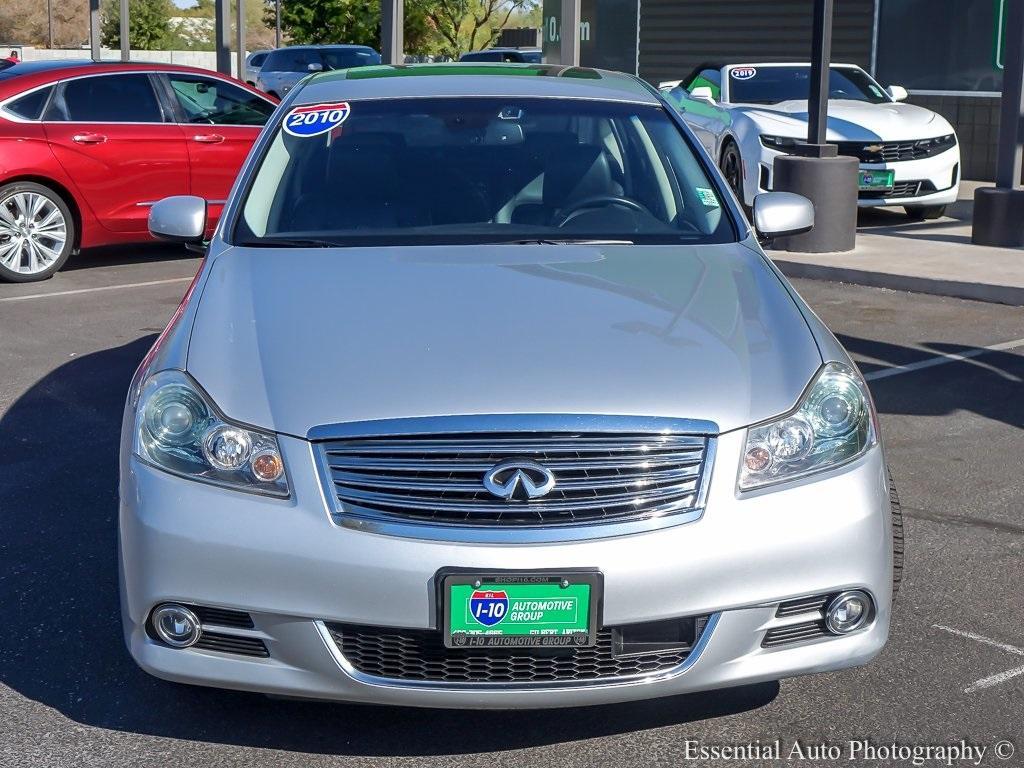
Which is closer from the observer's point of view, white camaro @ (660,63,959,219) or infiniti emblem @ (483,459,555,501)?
infiniti emblem @ (483,459,555,501)

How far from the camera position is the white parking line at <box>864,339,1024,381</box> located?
291 inches

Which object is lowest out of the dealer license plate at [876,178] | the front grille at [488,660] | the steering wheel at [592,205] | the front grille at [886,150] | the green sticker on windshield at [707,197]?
the front grille at [488,660]

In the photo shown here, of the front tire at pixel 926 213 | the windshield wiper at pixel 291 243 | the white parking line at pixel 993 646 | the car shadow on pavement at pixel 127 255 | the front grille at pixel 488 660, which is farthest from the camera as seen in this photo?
the front tire at pixel 926 213

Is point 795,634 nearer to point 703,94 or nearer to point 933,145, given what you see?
point 933,145

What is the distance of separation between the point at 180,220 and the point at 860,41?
1530 cm

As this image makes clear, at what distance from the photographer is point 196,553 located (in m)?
3.10

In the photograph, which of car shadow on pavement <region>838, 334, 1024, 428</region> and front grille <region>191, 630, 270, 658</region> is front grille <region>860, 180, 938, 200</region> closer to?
car shadow on pavement <region>838, 334, 1024, 428</region>

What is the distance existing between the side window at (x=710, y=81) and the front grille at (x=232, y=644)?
38.4 ft

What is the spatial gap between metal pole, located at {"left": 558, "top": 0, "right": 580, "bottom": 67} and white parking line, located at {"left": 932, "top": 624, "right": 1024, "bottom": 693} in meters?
11.4

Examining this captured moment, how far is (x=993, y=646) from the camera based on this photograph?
13.0 ft

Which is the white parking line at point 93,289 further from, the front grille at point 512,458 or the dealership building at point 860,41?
the front grille at point 512,458

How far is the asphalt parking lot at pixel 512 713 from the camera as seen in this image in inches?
134

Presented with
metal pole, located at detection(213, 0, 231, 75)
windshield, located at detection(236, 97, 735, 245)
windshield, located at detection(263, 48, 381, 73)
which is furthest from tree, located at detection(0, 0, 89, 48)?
windshield, located at detection(236, 97, 735, 245)

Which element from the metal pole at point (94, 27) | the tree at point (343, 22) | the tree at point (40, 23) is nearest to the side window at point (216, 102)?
the metal pole at point (94, 27)
